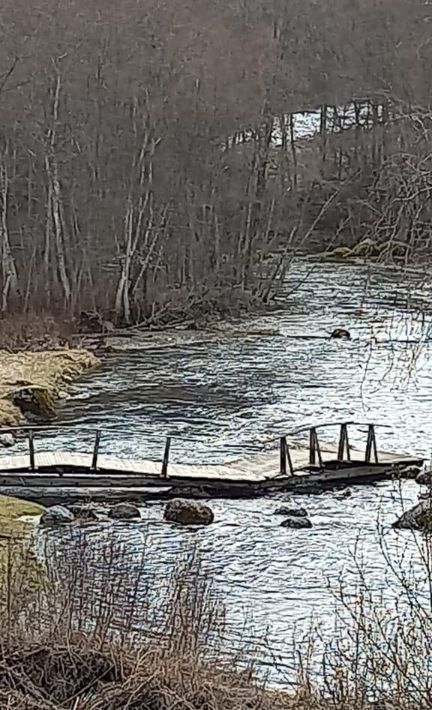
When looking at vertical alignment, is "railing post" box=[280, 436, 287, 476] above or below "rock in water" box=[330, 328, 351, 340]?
above

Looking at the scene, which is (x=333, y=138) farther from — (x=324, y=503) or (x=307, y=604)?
(x=307, y=604)

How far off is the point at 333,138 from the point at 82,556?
33326mm

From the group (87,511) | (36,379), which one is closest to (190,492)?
(87,511)

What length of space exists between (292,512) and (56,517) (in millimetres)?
2987

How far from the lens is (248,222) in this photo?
38500mm

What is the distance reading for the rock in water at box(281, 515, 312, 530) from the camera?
567 inches

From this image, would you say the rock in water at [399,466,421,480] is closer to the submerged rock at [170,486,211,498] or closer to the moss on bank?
the submerged rock at [170,486,211,498]

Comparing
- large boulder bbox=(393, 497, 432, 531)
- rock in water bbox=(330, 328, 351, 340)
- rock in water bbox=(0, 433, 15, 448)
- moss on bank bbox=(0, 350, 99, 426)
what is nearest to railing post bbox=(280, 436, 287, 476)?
large boulder bbox=(393, 497, 432, 531)

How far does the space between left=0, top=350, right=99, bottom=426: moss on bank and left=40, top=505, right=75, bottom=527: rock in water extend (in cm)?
648

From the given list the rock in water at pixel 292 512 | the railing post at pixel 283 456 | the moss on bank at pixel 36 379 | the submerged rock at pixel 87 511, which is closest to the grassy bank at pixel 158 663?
the submerged rock at pixel 87 511

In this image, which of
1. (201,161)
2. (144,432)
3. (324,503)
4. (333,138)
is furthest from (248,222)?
(324,503)

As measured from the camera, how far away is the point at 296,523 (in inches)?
568

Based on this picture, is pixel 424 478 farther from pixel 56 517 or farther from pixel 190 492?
pixel 56 517

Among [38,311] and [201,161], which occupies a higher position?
[201,161]
